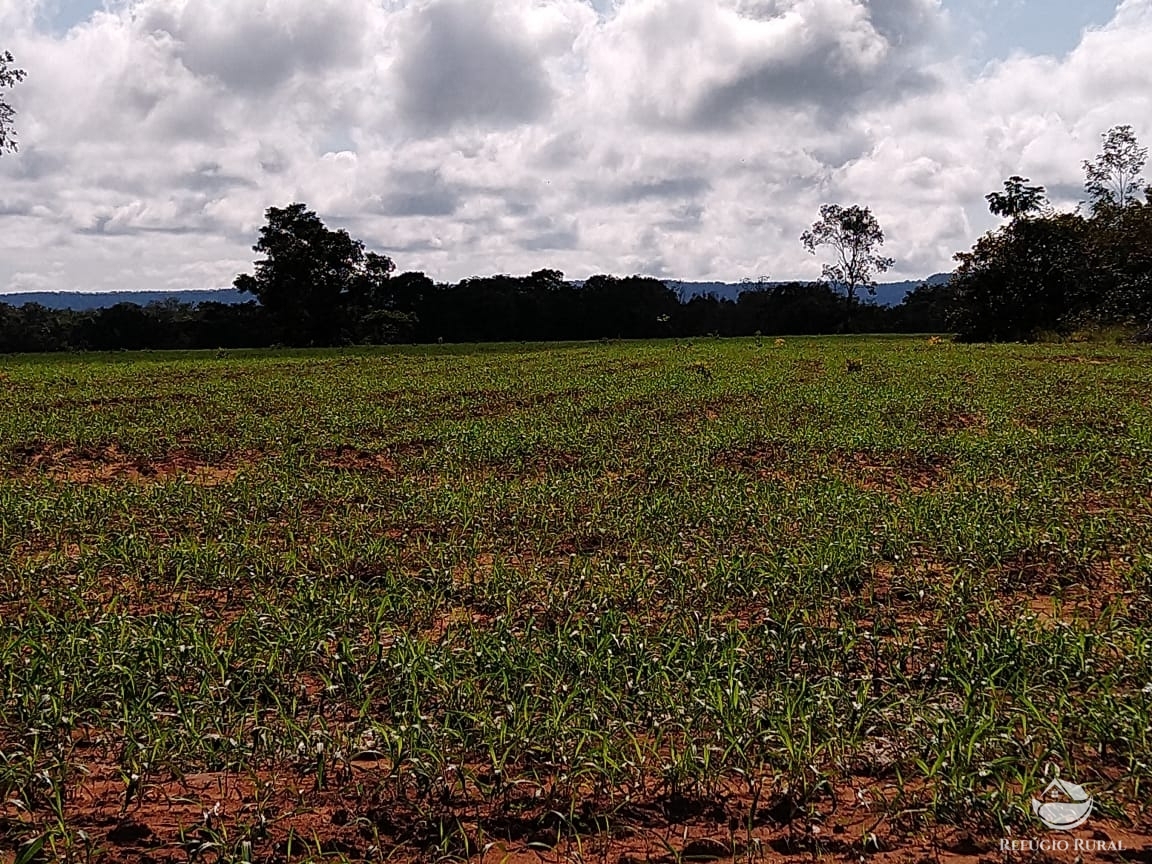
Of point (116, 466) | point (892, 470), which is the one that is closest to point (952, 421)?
point (892, 470)

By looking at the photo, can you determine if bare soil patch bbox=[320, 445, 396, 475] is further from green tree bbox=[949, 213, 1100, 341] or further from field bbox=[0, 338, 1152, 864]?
green tree bbox=[949, 213, 1100, 341]

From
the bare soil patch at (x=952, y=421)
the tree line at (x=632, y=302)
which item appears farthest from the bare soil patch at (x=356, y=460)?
the tree line at (x=632, y=302)

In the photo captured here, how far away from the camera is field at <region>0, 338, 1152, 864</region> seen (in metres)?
2.94

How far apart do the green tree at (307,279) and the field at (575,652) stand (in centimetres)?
4287

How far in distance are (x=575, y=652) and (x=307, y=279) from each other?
50.6 metres

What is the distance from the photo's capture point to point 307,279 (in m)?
51.0

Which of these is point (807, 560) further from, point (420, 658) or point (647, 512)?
point (420, 658)

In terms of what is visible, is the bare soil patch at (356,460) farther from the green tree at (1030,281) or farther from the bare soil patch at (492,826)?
the green tree at (1030,281)

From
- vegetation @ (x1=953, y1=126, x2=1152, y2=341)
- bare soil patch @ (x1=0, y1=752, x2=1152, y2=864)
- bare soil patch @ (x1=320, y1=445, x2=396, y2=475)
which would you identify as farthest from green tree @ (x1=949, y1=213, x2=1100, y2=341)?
bare soil patch @ (x1=0, y1=752, x2=1152, y2=864)

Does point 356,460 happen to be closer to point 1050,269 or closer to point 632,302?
point 1050,269

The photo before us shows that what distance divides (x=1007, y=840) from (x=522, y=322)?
6863 cm

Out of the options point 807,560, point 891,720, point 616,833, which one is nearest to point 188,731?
point 616,833

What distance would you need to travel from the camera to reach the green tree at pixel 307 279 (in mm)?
50500

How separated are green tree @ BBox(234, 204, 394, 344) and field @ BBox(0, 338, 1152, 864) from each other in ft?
141
